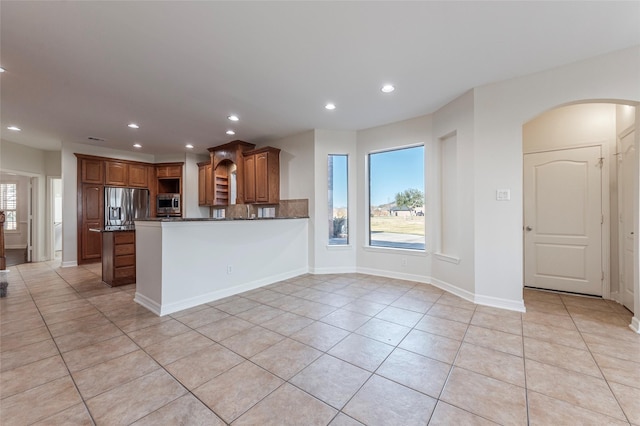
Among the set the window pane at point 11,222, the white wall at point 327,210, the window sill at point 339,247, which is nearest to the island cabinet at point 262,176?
the white wall at point 327,210

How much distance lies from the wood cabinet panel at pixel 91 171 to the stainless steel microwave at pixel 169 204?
128 cm

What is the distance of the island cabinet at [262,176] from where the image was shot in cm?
520

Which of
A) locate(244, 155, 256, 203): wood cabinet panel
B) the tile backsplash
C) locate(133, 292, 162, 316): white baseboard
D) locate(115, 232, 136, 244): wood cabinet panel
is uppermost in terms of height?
locate(244, 155, 256, 203): wood cabinet panel

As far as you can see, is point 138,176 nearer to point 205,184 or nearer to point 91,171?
point 91,171

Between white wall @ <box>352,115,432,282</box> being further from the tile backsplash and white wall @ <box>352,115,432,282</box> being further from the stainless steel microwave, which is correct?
the stainless steel microwave

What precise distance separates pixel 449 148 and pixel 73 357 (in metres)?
4.84

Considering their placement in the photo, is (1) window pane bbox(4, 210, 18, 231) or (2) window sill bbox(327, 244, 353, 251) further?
(1) window pane bbox(4, 210, 18, 231)

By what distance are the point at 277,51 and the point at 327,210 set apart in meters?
2.90

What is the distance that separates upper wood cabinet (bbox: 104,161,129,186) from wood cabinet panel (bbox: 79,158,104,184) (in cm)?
11

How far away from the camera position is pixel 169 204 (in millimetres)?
6789

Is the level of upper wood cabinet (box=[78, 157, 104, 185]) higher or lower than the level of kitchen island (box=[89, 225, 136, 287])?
higher

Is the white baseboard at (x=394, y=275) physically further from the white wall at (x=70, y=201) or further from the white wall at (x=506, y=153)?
the white wall at (x=70, y=201)

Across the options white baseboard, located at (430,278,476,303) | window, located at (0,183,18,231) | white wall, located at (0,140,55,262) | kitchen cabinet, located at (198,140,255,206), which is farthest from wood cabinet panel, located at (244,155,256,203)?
window, located at (0,183,18,231)

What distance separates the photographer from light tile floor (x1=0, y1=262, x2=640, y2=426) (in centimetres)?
154
